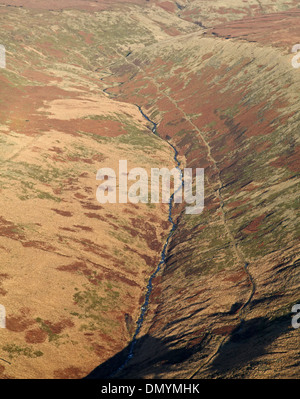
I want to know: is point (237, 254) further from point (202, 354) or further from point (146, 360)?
point (146, 360)

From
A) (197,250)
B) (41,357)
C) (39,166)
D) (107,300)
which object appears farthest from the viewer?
(39,166)

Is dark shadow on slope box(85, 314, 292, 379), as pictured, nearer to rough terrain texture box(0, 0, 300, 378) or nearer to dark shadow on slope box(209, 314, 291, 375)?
dark shadow on slope box(209, 314, 291, 375)

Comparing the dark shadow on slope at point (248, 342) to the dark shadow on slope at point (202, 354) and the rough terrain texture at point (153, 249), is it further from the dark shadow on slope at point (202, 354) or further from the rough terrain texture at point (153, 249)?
the rough terrain texture at point (153, 249)

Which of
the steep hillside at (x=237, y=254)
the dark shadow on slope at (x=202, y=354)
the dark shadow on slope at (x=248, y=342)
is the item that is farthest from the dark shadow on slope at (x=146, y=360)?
the dark shadow on slope at (x=248, y=342)

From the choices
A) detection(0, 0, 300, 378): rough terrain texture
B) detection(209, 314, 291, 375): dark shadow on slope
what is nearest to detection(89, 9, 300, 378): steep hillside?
detection(209, 314, 291, 375): dark shadow on slope

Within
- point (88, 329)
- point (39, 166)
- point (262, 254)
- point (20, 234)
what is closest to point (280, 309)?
point (262, 254)

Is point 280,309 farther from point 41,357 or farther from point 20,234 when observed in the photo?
point 20,234

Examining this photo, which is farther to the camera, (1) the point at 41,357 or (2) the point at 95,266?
(2) the point at 95,266
